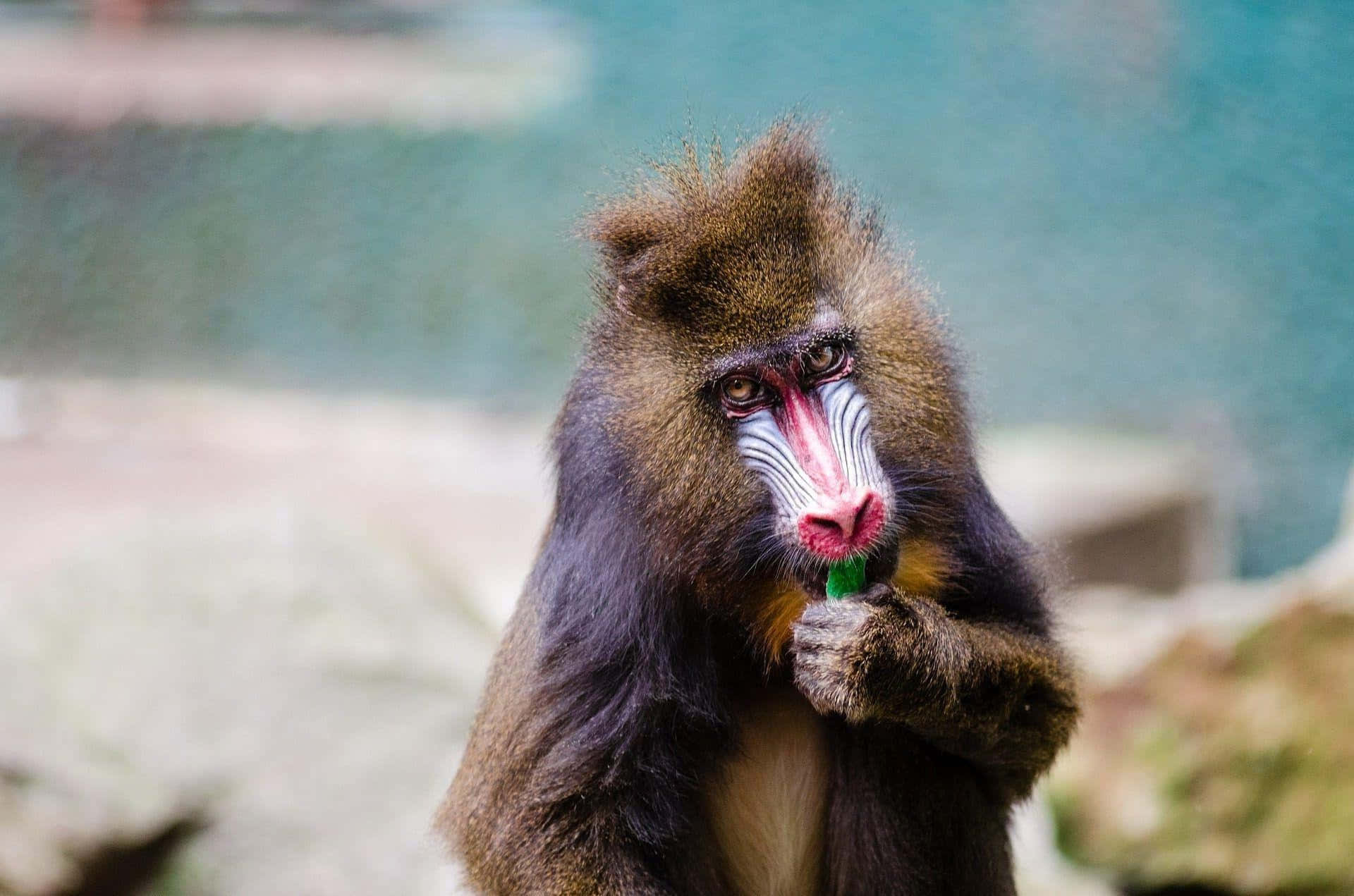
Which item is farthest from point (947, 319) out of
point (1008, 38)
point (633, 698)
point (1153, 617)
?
point (1008, 38)

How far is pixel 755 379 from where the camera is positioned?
3.10 meters

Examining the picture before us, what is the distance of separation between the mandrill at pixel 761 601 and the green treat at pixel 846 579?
2cm

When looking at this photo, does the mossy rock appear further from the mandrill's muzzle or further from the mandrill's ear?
the mandrill's ear

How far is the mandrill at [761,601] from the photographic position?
3080 millimetres

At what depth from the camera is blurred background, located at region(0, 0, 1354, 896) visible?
18.2ft

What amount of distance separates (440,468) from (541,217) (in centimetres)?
199

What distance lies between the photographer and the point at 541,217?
10328 millimetres

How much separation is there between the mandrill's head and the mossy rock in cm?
294

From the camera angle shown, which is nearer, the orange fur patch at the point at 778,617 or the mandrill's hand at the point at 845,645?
the mandrill's hand at the point at 845,645

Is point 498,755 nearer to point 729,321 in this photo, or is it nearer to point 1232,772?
point 729,321

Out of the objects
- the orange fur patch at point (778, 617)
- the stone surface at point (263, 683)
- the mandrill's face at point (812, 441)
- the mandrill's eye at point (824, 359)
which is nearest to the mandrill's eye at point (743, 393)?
the mandrill's face at point (812, 441)

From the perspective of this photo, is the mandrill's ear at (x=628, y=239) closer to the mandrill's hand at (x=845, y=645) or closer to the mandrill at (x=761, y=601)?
the mandrill at (x=761, y=601)

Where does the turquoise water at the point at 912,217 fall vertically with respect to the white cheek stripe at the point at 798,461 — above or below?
above

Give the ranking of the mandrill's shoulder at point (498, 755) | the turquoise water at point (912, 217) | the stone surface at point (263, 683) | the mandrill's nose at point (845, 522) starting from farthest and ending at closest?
the turquoise water at point (912, 217) → the stone surface at point (263, 683) → the mandrill's shoulder at point (498, 755) → the mandrill's nose at point (845, 522)
